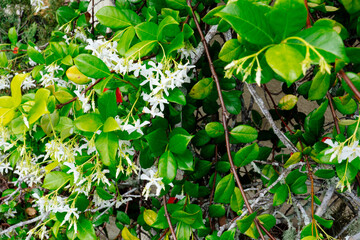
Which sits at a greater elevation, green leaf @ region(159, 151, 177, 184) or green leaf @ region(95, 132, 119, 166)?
green leaf @ region(95, 132, 119, 166)

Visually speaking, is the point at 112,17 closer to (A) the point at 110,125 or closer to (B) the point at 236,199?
(A) the point at 110,125

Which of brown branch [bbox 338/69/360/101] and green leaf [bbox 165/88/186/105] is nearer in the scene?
brown branch [bbox 338/69/360/101]

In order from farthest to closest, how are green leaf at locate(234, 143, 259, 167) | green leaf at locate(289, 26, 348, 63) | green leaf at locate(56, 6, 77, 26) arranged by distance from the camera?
green leaf at locate(56, 6, 77, 26), green leaf at locate(234, 143, 259, 167), green leaf at locate(289, 26, 348, 63)

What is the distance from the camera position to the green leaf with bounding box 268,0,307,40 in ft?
1.09

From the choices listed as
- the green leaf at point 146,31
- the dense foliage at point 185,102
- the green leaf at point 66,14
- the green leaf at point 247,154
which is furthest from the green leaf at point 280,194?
the green leaf at point 66,14

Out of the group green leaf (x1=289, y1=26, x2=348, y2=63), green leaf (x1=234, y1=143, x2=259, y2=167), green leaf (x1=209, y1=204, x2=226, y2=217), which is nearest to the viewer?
green leaf (x1=289, y1=26, x2=348, y2=63)

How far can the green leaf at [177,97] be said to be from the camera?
0.53 m

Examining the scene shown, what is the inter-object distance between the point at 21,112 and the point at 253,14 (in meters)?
0.50

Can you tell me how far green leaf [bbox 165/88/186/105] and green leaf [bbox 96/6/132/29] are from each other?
18 centimetres

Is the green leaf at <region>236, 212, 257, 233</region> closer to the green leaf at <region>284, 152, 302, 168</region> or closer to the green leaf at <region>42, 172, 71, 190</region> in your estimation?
the green leaf at <region>284, 152, 302, 168</region>

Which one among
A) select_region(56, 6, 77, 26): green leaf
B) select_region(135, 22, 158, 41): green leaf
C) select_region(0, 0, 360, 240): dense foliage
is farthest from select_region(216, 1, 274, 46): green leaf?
select_region(56, 6, 77, 26): green leaf

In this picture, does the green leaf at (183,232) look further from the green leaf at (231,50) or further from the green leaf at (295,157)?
the green leaf at (231,50)

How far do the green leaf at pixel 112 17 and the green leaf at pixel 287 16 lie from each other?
0.33m

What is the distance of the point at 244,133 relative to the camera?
1.94 feet
